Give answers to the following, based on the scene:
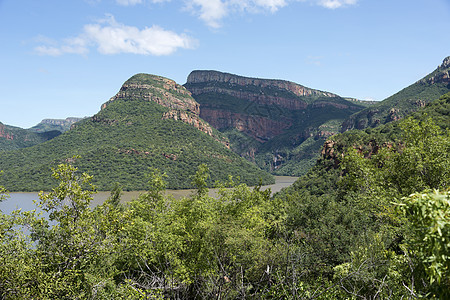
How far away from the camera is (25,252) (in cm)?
1054

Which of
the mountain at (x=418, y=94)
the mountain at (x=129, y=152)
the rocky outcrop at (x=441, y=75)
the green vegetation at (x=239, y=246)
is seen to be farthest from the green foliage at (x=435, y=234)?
the rocky outcrop at (x=441, y=75)

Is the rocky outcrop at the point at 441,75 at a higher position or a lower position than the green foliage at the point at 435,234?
higher

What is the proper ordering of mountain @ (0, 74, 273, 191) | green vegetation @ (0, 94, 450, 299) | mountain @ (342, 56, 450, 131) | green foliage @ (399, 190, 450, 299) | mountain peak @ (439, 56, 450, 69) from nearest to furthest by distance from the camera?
green foliage @ (399, 190, 450, 299) → green vegetation @ (0, 94, 450, 299) → mountain @ (0, 74, 273, 191) → mountain @ (342, 56, 450, 131) → mountain peak @ (439, 56, 450, 69)

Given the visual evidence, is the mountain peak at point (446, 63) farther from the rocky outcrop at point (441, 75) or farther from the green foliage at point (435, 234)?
the green foliage at point (435, 234)

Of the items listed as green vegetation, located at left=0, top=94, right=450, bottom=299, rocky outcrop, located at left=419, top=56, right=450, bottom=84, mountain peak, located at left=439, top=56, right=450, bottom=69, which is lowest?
green vegetation, located at left=0, top=94, right=450, bottom=299

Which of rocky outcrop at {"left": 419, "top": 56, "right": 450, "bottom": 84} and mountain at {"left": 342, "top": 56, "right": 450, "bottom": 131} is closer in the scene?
mountain at {"left": 342, "top": 56, "right": 450, "bottom": 131}

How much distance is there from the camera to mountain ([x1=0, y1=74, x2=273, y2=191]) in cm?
12119

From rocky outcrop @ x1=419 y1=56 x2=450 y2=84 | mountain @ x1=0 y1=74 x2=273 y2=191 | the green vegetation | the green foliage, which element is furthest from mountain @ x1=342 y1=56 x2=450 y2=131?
the green foliage

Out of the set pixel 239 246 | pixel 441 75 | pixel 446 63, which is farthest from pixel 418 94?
pixel 239 246

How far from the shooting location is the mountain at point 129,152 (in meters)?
121

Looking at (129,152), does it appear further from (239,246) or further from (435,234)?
(435,234)

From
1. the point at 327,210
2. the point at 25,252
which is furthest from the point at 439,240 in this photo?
the point at 327,210

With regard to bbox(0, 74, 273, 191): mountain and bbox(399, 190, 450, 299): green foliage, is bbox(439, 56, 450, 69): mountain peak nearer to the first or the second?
bbox(0, 74, 273, 191): mountain

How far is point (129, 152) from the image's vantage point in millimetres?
140750
